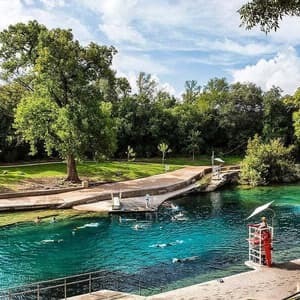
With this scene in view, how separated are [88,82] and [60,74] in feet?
8.75

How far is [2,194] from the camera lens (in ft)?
120

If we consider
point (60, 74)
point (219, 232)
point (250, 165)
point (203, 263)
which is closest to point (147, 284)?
point (203, 263)

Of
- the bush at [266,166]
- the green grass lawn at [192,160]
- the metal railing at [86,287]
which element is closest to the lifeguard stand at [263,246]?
the metal railing at [86,287]

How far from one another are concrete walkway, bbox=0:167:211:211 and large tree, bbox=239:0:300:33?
2428cm

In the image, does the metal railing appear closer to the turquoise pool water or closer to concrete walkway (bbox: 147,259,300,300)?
the turquoise pool water

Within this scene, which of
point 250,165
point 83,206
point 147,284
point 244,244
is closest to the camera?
point 147,284

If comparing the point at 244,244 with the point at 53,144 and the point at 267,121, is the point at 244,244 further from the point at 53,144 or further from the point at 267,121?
the point at 267,121

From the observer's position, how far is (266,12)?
13414 millimetres

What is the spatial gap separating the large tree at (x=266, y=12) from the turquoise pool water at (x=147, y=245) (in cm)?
1094

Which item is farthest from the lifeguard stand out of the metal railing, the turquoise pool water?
the metal railing

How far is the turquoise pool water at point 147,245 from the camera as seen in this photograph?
20.8 metres

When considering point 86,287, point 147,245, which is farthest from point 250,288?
point 147,245

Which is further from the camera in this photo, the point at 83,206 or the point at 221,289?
the point at 83,206

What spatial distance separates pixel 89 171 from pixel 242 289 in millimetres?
34055
